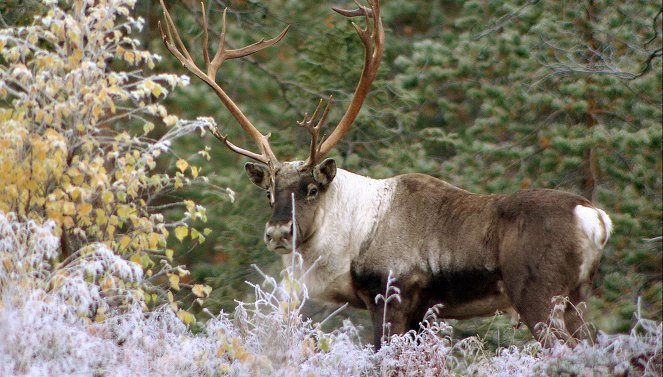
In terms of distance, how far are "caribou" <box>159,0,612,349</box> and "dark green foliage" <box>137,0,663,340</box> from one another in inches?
102

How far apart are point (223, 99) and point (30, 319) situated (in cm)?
344

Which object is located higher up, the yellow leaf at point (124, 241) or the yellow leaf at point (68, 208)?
the yellow leaf at point (68, 208)

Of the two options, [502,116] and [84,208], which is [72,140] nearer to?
[84,208]

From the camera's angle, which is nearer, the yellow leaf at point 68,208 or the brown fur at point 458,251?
the yellow leaf at point 68,208

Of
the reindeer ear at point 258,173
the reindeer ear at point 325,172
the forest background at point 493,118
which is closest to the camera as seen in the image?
the reindeer ear at point 325,172

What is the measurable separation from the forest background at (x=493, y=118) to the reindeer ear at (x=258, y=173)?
171 cm

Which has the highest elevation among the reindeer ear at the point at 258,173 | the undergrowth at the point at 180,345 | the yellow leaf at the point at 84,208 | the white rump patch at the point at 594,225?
the white rump patch at the point at 594,225

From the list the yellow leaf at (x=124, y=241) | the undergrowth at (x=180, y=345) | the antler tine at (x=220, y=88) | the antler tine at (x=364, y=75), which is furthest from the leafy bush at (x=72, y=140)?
the antler tine at (x=364, y=75)

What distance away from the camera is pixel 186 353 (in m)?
5.48

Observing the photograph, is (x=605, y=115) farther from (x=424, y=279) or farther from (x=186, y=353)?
(x=186, y=353)

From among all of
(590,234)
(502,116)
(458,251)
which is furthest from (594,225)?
(502,116)

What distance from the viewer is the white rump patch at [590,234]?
6.38 metres

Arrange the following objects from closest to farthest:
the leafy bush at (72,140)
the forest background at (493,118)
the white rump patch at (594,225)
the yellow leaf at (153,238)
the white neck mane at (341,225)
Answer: the leafy bush at (72,140) → the yellow leaf at (153,238) → the white rump patch at (594,225) → the white neck mane at (341,225) → the forest background at (493,118)

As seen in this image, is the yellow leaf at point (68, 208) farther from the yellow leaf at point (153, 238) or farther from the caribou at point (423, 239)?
the caribou at point (423, 239)
